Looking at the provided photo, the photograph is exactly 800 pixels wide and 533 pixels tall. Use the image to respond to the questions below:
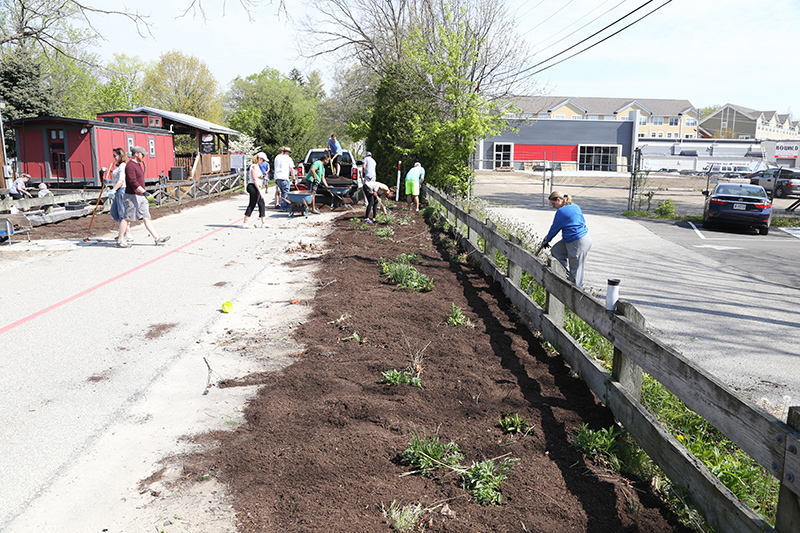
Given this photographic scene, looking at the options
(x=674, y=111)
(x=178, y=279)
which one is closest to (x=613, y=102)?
(x=674, y=111)

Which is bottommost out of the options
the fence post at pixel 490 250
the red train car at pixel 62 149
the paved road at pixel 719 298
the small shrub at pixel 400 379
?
the paved road at pixel 719 298

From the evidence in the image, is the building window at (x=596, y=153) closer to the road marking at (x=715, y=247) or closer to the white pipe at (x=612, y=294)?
the road marking at (x=715, y=247)

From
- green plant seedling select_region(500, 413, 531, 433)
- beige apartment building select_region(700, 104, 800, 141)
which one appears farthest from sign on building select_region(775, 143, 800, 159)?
green plant seedling select_region(500, 413, 531, 433)

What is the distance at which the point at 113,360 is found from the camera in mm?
6105

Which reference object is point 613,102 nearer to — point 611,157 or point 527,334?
point 611,157

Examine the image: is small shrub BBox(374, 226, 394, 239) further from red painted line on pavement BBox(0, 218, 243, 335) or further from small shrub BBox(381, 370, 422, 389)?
small shrub BBox(381, 370, 422, 389)

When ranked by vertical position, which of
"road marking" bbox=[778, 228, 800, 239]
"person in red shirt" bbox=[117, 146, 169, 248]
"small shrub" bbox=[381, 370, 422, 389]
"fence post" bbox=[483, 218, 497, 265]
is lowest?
"road marking" bbox=[778, 228, 800, 239]

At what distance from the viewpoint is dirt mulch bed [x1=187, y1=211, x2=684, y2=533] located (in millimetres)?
3270

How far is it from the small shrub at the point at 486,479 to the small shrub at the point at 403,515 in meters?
0.35

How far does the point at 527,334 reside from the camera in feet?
22.4

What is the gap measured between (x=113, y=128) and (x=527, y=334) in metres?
24.0

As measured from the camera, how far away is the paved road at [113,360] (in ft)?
12.4

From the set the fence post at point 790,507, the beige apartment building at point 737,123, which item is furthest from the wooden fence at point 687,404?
the beige apartment building at point 737,123

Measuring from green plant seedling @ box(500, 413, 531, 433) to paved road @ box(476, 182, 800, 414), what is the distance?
8.94 ft
